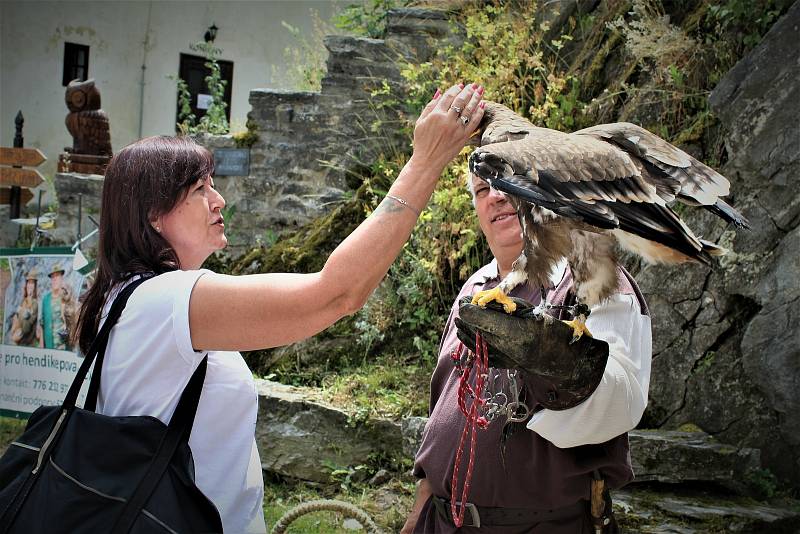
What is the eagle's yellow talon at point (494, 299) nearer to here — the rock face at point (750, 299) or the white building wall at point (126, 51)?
the rock face at point (750, 299)

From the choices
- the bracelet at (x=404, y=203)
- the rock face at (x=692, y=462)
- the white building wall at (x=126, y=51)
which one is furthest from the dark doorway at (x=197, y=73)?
the bracelet at (x=404, y=203)

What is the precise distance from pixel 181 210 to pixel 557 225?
3.06 ft

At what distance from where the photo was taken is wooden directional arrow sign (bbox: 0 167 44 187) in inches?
299

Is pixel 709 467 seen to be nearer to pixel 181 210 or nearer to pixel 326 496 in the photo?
pixel 326 496

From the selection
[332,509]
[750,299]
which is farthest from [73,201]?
[750,299]

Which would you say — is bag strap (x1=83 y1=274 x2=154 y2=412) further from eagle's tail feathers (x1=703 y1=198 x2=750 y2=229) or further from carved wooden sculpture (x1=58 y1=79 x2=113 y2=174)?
carved wooden sculpture (x1=58 y1=79 x2=113 y2=174)

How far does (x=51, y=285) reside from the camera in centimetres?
460

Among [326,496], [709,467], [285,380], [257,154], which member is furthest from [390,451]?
[257,154]

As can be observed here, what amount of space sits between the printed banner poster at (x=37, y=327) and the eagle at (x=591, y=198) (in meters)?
3.47

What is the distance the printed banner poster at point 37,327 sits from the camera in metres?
4.46

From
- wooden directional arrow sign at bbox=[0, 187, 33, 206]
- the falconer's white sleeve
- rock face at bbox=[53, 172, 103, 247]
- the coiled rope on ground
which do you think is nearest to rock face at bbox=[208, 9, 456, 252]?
rock face at bbox=[53, 172, 103, 247]

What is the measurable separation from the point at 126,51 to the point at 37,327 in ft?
33.6

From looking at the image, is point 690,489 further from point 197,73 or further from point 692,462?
point 197,73

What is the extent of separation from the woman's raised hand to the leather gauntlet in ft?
1.19
